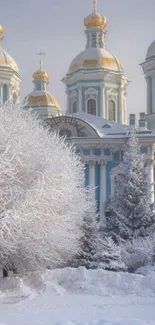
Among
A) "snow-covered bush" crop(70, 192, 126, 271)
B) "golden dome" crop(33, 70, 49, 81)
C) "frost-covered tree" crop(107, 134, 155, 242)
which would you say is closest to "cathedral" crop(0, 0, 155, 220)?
"golden dome" crop(33, 70, 49, 81)

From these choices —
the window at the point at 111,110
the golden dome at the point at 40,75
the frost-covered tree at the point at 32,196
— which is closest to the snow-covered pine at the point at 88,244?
the frost-covered tree at the point at 32,196

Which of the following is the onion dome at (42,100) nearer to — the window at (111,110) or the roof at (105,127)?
the window at (111,110)

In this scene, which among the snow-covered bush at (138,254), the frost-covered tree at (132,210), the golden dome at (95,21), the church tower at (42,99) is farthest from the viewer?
the church tower at (42,99)

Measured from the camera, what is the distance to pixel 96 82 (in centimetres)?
3306

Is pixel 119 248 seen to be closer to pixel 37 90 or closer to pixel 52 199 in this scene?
pixel 52 199

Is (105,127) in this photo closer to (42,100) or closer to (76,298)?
(42,100)

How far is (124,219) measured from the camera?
18688mm

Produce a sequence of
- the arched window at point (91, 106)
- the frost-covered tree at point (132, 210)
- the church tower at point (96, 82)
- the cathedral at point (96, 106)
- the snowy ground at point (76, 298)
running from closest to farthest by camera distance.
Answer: the snowy ground at point (76, 298) → the frost-covered tree at point (132, 210) → the cathedral at point (96, 106) → the church tower at point (96, 82) → the arched window at point (91, 106)

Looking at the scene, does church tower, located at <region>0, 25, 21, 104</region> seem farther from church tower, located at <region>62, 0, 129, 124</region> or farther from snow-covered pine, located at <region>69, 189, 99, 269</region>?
snow-covered pine, located at <region>69, 189, 99, 269</region>

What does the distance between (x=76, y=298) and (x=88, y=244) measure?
5.01 m

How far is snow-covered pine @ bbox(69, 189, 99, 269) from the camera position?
15.8 metres

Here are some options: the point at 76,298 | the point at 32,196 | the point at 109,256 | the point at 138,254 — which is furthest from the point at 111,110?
the point at 76,298

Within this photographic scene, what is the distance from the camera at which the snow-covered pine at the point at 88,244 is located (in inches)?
622

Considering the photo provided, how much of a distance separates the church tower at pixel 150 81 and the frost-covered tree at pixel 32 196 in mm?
18542
